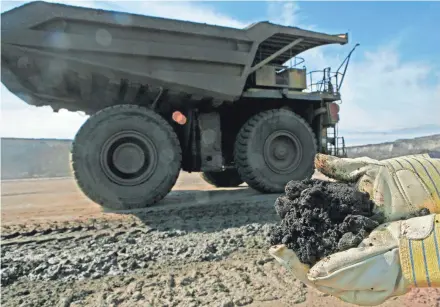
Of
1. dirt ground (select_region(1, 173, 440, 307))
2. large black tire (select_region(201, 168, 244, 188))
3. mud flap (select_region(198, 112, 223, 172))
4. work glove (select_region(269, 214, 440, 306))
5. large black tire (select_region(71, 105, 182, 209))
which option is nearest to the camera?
work glove (select_region(269, 214, 440, 306))

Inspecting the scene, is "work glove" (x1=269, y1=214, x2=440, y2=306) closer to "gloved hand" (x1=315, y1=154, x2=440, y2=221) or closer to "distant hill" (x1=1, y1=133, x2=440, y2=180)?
"gloved hand" (x1=315, y1=154, x2=440, y2=221)

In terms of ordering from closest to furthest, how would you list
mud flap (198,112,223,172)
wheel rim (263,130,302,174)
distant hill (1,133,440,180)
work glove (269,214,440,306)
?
work glove (269,214,440,306)
mud flap (198,112,223,172)
wheel rim (263,130,302,174)
distant hill (1,133,440,180)

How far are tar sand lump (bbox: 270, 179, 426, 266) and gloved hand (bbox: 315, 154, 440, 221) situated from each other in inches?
2.5

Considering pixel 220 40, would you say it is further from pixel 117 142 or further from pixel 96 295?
pixel 96 295

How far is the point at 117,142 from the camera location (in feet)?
18.3

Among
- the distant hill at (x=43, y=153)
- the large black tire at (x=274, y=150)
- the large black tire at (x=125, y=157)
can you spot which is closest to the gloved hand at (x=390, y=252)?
the large black tire at (x=125, y=157)

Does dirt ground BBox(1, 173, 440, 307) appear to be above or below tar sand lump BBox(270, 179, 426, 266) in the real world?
below

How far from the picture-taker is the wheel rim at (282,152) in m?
6.57

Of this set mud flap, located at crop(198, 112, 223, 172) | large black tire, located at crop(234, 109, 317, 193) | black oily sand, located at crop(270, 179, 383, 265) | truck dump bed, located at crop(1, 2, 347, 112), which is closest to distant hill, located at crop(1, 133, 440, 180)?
large black tire, located at crop(234, 109, 317, 193)

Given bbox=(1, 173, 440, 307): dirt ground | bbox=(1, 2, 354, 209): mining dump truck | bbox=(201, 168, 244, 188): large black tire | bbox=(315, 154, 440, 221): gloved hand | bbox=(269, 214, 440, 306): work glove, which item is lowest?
bbox=(1, 173, 440, 307): dirt ground

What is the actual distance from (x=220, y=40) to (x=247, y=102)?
1.33m

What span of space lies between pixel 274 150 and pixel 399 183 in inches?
198

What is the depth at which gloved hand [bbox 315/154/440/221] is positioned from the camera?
159 centimetres

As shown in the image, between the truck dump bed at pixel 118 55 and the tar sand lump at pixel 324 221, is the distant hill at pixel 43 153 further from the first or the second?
the tar sand lump at pixel 324 221
